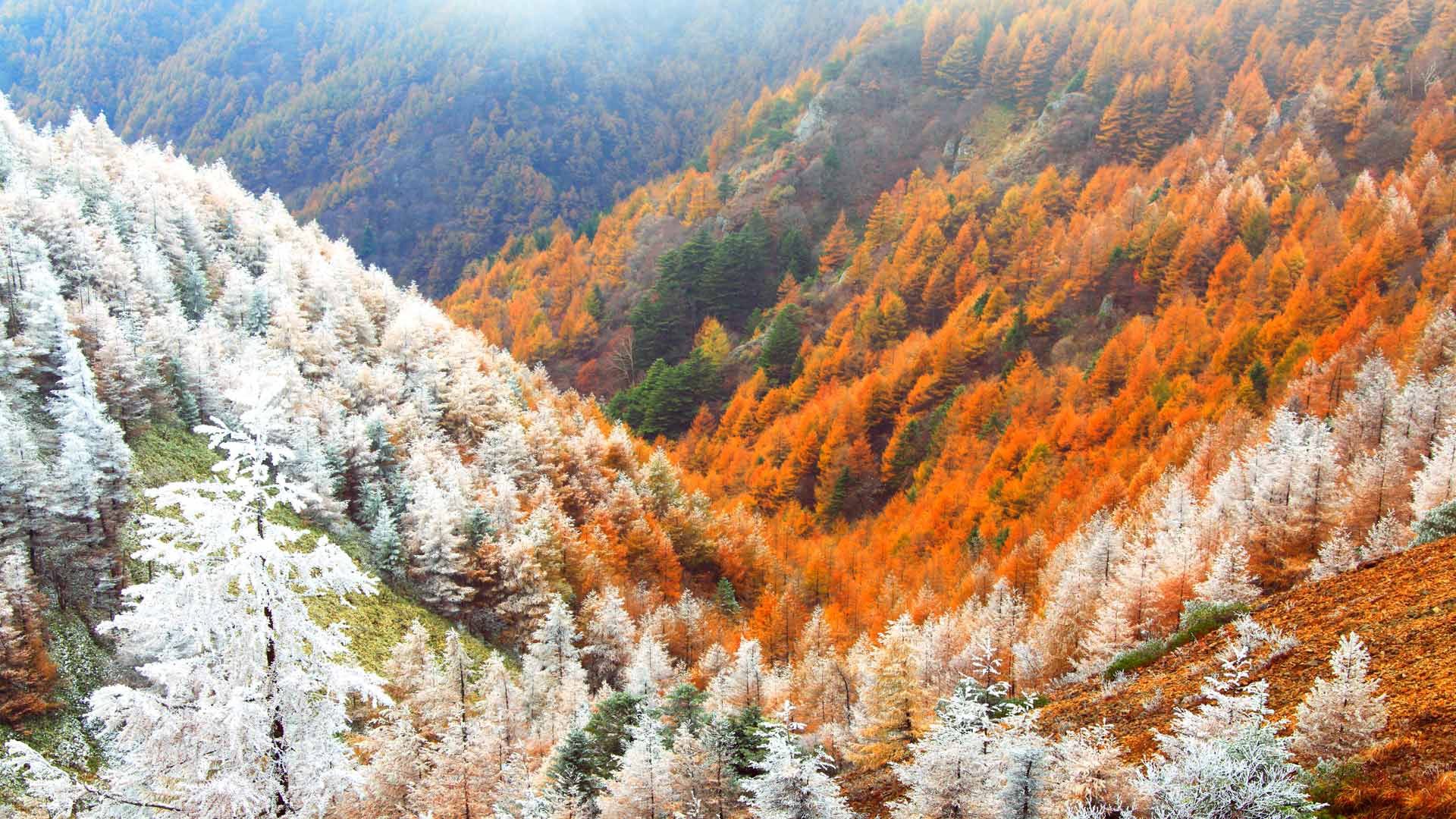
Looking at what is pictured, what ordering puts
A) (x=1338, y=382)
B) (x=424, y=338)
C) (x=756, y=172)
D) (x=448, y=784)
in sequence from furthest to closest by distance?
(x=756, y=172)
(x=424, y=338)
(x=1338, y=382)
(x=448, y=784)

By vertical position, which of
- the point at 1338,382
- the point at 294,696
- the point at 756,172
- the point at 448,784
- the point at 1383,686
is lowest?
the point at 448,784

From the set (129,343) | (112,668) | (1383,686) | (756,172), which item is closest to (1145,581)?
(1383,686)

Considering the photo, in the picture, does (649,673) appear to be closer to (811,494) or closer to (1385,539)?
(1385,539)

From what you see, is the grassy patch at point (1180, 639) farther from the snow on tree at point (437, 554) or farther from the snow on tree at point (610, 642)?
the snow on tree at point (437, 554)

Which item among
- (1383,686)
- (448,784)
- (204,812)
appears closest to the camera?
(204,812)

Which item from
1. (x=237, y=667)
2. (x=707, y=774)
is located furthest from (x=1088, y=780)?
(x=237, y=667)

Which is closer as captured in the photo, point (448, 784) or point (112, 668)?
point (448, 784)

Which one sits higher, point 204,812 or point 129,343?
point 129,343

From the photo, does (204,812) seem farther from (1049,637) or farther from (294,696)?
(1049,637)
